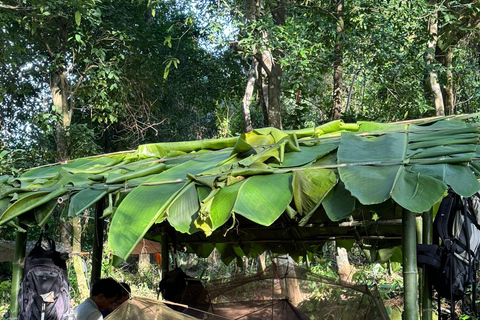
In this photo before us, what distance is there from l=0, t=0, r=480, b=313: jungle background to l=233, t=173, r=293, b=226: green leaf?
504 centimetres

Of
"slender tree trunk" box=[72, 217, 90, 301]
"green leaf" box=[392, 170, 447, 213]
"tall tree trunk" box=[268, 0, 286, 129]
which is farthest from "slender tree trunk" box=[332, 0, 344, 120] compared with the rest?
"green leaf" box=[392, 170, 447, 213]

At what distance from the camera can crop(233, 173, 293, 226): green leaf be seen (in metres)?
3.50

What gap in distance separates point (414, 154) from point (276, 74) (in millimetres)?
6480

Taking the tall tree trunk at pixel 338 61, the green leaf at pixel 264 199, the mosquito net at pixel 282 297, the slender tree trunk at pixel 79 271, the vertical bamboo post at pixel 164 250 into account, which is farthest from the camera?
the slender tree trunk at pixel 79 271

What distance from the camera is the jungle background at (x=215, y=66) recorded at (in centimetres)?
976

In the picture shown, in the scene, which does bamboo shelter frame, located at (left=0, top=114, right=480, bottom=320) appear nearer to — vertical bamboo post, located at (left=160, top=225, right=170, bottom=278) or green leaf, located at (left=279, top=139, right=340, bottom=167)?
green leaf, located at (left=279, top=139, right=340, bottom=167)

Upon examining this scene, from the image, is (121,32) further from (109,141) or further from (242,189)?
(242,189)

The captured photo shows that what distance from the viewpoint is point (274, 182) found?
146 inches

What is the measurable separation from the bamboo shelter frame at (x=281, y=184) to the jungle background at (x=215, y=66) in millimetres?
4033

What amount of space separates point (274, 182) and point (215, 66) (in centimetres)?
1045

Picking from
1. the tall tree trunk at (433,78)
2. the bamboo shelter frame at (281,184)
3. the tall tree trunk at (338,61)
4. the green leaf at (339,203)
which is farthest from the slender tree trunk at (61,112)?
the green leaf at (339,203)

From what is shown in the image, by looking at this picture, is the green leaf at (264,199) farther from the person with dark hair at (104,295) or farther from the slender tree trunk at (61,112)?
the slender tree trunk at (61,112)

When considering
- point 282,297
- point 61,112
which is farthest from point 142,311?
point 61,112

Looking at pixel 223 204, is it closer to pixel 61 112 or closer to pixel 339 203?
pixel 339 203
